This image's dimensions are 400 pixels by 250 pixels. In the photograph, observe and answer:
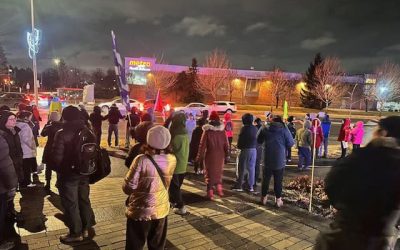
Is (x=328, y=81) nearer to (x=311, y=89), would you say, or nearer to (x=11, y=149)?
(x=311, y=89)

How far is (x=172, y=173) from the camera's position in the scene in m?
4.26

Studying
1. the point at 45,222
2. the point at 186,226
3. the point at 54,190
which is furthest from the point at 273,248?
the point at 54,190

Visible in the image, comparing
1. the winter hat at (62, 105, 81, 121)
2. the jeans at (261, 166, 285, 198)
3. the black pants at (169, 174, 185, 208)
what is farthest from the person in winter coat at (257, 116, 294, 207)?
the winter hat at (62, 105, 81, 121)

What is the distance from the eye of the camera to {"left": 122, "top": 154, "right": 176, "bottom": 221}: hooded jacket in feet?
13.0

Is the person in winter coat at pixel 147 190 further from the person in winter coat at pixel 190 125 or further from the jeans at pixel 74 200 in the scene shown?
the person in winter coat at pixel 190 125

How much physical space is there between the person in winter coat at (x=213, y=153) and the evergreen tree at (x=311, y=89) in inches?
2209

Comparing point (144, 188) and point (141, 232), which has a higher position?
point (144, 188)

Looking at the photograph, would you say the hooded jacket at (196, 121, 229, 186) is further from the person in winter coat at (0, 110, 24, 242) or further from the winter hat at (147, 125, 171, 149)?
the winter hat at (147, 125, 171, 149)

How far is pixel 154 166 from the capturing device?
402 cm

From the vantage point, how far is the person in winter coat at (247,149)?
27.2 ft

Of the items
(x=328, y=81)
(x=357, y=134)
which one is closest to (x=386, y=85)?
(x=328, y=81)

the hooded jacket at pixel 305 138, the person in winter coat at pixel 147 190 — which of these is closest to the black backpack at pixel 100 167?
the person in winter coat at pixel 147 190

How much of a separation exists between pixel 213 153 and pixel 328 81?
56834 millimetres

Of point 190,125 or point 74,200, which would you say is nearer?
point 74,200
